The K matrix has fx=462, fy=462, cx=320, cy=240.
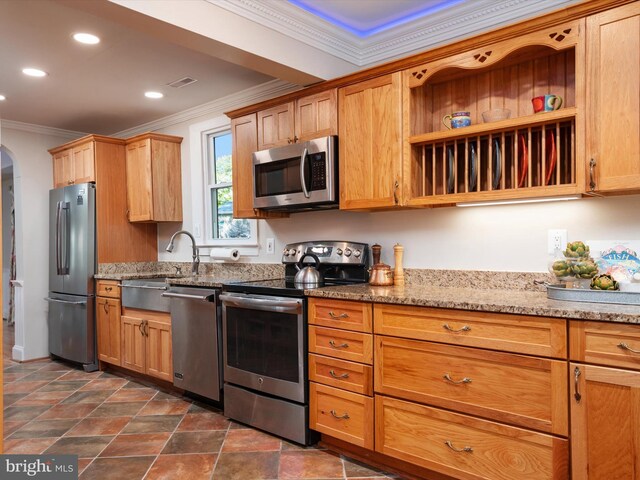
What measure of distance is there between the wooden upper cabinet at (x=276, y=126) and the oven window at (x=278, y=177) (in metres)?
0.15

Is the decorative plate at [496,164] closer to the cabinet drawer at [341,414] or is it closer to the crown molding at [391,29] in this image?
the crown molding at [391,29]

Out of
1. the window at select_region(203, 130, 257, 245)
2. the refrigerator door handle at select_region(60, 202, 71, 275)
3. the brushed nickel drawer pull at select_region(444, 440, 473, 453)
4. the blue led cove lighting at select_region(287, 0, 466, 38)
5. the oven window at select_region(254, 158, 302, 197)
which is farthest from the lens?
the refrigerator door handle at select_region(60, 202, 71, 275)

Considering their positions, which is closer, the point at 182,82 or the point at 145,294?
the point at 182,82

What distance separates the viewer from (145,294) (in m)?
3.86

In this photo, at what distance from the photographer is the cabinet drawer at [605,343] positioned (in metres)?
1.61

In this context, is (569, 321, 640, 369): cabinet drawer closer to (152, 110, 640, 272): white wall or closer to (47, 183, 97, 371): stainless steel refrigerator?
(152, 110, 640, 272): white wall

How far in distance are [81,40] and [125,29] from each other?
373 millimetres

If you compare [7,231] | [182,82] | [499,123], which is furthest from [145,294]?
[7,231]

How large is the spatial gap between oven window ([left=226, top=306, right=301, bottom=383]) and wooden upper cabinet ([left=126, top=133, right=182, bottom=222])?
1.86 metres

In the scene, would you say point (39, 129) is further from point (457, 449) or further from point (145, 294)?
point (457, 449)

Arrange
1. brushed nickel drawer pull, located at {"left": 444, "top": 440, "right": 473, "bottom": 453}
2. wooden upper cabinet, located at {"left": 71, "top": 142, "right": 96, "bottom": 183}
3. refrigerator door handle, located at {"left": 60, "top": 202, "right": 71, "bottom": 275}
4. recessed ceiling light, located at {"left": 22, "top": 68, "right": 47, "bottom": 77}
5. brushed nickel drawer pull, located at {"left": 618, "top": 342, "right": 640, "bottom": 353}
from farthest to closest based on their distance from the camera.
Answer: refrigerator door handle, located at {"left": 60, "top": 202, "right": 71, "bottom": 275} → wooden upper cabinet, located at {"left": 71, "top": 142, "right": 96, "bottom": 183} → recessed ceiling light, located at {"left": 22, "top": 68, "right": 47, "bottom": 77} → brushed nickel drawer pull, located at {"left": 444, "top": 440, "right": 473, "bottom": 453} → brushed nickel drawer pull, located at {"left": 618, "top": 342, "right": 640, "bottom": 353}

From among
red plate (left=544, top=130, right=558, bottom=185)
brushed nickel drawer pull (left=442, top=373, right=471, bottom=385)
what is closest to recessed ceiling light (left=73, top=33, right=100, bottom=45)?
red plate (left=544, top=130, right=558, bottom=185)

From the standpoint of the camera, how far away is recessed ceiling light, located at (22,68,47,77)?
11.1ft

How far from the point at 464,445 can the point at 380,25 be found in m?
2.55
